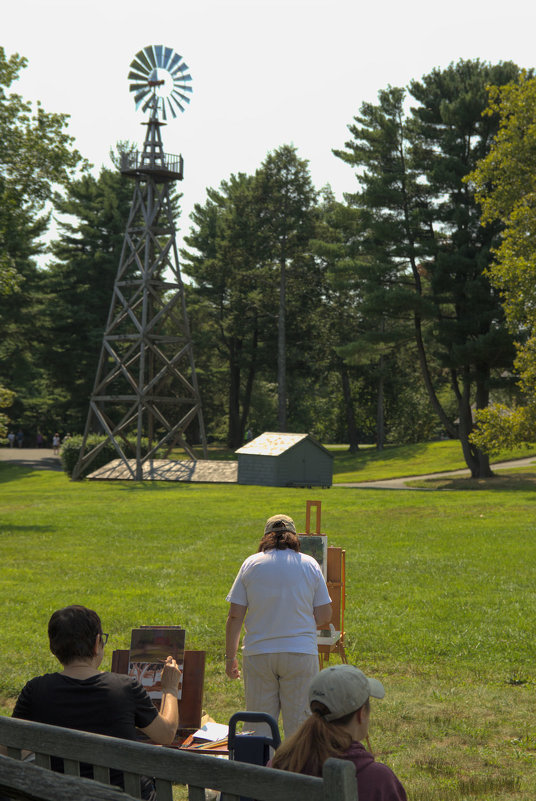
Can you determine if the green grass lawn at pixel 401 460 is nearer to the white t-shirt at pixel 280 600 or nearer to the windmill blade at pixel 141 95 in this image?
the windmill blade at pixel 141 95

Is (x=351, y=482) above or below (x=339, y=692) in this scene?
below

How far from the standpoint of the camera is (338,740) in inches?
135

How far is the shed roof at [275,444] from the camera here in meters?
37.2

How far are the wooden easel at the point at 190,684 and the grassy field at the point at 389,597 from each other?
5.45ft

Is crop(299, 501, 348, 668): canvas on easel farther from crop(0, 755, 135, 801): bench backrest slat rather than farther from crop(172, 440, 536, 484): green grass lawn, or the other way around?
crop(172, 440, 536, 484): green grass lawn

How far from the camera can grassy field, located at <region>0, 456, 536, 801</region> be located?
758 cm

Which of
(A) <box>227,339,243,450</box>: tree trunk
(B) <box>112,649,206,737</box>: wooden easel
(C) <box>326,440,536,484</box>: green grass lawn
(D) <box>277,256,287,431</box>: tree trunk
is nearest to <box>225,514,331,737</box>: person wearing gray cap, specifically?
(B) <box>112,649,206,737</box>: wooden easel

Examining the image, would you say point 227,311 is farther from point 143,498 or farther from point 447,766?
point 447,766

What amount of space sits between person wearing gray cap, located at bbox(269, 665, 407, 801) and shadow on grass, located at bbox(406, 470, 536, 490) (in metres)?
31.3

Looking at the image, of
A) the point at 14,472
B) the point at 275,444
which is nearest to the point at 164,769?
the point at 275,444

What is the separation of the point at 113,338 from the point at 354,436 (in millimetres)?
23492

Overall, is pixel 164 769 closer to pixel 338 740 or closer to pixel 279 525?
pixel 338 740

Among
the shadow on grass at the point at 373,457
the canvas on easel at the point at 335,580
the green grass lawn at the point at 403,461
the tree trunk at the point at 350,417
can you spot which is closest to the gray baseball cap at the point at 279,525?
the canvas on easel at the point at 335,580

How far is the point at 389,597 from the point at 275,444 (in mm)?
24461
